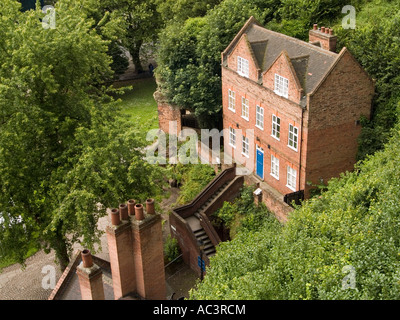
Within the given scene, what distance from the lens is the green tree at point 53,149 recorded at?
80.3 feet

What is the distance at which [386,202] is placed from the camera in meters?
18.0

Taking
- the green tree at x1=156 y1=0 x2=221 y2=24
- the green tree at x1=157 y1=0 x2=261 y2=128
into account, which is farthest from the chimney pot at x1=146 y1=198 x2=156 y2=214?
the green tree at x1=156 y1=0 x2=221 y2=24

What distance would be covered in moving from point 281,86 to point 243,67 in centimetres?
435

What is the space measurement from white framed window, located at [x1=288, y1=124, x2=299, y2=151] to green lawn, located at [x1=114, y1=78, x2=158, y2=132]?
1902 cm

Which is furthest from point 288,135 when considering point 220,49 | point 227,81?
point 220,49

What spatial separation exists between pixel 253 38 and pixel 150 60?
107 feet

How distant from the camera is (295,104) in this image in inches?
1089

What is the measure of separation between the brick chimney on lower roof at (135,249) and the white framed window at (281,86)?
13358 mm

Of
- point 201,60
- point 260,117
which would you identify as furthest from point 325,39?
point 201,60

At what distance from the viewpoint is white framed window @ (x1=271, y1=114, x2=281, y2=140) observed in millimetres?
29741

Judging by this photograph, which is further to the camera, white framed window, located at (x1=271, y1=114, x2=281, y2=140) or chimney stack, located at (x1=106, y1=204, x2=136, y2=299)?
white framed window, located at (x1=271, y1=114, x2=281, y2=140)

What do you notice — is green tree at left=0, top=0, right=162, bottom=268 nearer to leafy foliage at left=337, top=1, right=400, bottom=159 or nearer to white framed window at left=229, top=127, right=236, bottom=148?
white framed window at left=229, top=127, right=236, bottom=148

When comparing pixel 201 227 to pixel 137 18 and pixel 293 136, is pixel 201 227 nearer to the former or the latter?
pixel 293 136

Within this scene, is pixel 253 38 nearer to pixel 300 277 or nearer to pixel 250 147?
pixel 250 147
